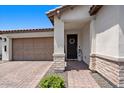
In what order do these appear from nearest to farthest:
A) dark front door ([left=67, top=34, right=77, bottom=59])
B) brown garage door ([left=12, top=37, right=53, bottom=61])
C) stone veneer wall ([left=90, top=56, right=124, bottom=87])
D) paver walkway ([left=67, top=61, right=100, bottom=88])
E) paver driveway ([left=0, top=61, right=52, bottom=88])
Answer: stone veneer wall ([left=90, top=56, right=124, bottom=87])
paver walkway ([left=67, top=61, right=100, bottom=88])
paver driveway ([left=0, top=61, right=52, bottom=88])
dark front door ([left=67, top=34, right=77, bottom=59])
brown garage door ([left=12, top=37, right=53, bottom=61])

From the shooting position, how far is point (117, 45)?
523cm

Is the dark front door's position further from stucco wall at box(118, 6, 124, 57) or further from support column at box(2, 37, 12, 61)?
stucco wall at box(118, 6, 124, 57)

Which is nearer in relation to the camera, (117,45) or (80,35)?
(117,45)

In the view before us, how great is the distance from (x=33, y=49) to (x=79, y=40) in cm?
464

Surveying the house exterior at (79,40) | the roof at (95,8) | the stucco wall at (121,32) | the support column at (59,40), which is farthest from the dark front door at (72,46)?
the stucco wall at (121,32)

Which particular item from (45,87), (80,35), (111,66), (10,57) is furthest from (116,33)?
(10,57)

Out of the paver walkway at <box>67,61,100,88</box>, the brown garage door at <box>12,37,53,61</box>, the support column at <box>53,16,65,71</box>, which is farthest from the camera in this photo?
the brown garage door at <box>12,37,53,61</box>

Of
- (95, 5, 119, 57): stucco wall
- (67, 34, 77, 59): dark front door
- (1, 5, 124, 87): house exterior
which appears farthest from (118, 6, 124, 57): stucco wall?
(67, 34, 77, 59): dark front door

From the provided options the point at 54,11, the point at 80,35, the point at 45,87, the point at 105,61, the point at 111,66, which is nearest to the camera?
the point at 45,87

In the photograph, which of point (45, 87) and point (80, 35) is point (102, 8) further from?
point (80, 35)

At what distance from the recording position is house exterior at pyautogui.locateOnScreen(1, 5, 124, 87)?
5.36 m

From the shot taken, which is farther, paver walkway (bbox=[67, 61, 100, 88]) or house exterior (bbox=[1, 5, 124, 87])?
paver walkway (bbox=[67, 61, 100, 88])

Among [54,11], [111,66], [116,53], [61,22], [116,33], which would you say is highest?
[54,11]
